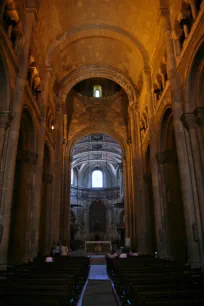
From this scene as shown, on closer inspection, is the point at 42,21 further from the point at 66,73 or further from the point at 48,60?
the point at 66,73

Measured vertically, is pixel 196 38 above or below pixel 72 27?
below

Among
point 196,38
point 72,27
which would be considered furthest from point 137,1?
point 196,38

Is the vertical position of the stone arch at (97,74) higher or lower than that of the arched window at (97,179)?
higher

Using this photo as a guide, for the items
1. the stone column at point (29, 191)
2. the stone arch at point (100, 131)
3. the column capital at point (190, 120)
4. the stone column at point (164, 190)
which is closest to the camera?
the column capital at point (190, 120)

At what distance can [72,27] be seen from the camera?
15.8 meters

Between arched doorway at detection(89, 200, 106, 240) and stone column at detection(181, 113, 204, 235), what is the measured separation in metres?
30.3

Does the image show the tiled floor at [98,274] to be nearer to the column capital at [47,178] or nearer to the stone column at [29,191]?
the stone column at [29,191]

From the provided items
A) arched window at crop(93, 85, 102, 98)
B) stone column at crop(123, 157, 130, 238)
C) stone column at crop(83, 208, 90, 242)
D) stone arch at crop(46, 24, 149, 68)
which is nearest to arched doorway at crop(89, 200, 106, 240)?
stone column at crop(83, 208, 90, 242)

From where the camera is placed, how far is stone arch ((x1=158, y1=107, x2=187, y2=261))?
11.6 m

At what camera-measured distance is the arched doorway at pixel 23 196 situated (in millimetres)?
10983

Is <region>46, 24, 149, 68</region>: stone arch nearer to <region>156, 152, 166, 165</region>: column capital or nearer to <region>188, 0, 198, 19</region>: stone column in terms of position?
<region>156, 152, 166, 165</region>: column capital

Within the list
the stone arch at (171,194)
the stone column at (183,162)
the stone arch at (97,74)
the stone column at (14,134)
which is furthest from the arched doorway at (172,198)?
the stone column at (14,134)

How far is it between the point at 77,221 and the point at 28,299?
34926 mm

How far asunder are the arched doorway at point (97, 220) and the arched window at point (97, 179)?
9.33 feet
